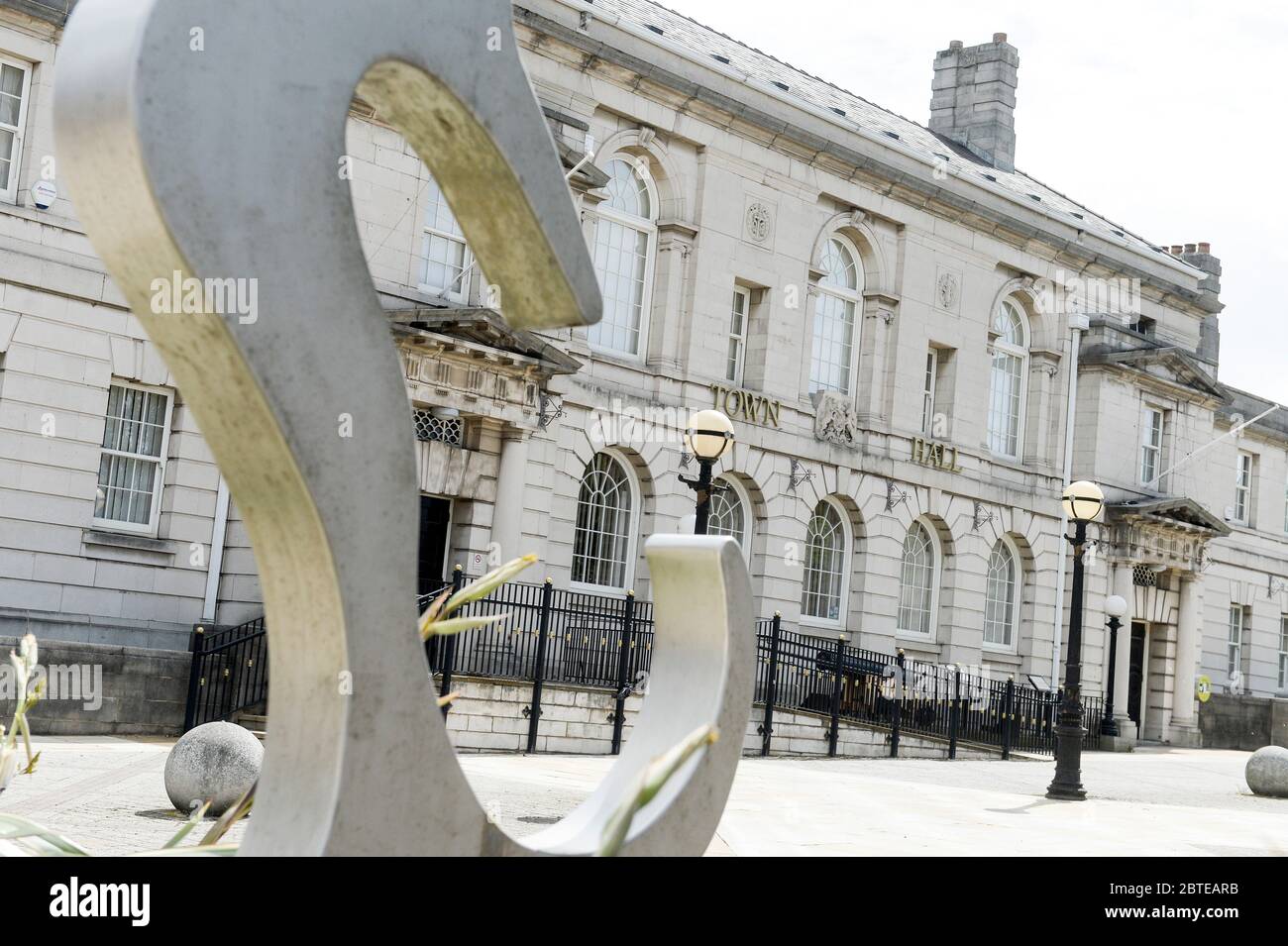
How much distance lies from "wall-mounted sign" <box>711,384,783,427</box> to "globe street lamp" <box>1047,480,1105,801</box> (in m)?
8.69

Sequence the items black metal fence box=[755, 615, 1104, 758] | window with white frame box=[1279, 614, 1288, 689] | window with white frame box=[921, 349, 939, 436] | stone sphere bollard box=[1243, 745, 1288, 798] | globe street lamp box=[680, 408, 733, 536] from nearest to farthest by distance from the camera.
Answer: globe street lamp box=[680, 408, 733, 536], stone sphere bollard box=[1243, 745, 1288, 798], black metal fence box=[755, 615, 1104, 758], window with white frame box=[921, 349, 939, 436], window with white frame box=[1279, 614, 1288, 689]

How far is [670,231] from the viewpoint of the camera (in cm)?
2577

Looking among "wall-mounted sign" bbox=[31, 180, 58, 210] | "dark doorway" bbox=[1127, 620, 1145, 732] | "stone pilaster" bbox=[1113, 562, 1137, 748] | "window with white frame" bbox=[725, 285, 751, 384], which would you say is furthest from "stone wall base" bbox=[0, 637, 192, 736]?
Result: "dark doorway" bbox=[1127, 620, 1145, 732]

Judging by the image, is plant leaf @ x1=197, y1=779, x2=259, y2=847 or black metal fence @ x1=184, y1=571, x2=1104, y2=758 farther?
black metal fence @ x1=184, y1=571, x2=1104, y2=758

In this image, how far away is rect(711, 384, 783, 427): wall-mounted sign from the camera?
85.6ft

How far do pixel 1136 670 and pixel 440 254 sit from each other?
75.6 feet

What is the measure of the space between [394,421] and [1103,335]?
1337 inches

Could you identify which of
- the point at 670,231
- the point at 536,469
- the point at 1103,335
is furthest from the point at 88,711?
the point at 1103,335

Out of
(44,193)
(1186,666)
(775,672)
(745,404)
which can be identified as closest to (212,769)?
(44,193)

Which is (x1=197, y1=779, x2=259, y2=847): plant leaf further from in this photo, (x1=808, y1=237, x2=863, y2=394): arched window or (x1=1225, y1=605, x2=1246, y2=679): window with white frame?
(x1=1225, y1=605, x2=1246, y2=679): window with white frame

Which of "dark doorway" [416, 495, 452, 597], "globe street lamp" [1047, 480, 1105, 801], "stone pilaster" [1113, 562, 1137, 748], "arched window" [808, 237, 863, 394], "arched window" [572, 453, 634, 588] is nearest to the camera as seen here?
"globe street lamp" [1047, 480, 1105, 801]

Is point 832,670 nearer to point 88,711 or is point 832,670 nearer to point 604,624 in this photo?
point 604,624

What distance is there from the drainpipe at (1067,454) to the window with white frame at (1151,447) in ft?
9.67

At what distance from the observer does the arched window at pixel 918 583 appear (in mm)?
30766
